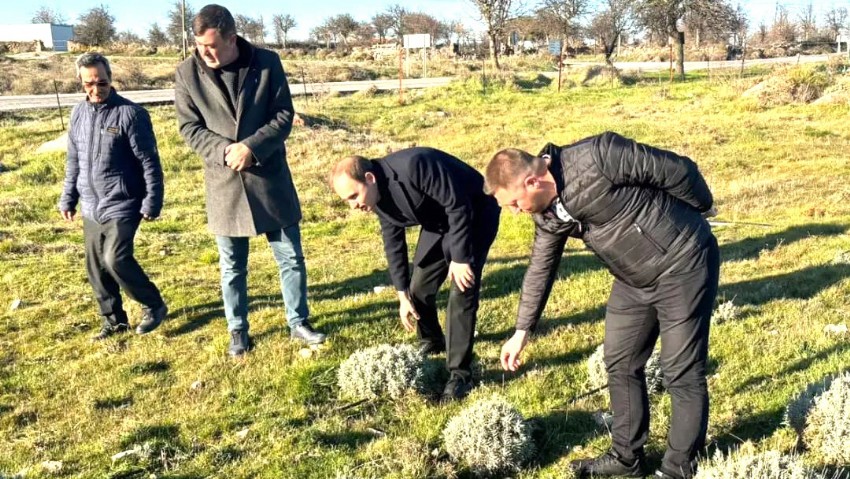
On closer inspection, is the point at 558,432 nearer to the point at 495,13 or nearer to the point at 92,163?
the point at 92,163

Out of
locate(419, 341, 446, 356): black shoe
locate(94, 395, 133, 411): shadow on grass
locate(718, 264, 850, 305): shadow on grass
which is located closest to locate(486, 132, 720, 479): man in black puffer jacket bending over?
locate(419, 341, 446, 356): black shoe

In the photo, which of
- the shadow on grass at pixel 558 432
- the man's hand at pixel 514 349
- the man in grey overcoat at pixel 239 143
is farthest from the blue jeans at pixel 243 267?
the man's hand at pixel 514 349

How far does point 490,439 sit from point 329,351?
6.64 ft

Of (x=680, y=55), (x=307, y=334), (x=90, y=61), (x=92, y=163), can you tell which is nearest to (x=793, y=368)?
(x=307, y=334)

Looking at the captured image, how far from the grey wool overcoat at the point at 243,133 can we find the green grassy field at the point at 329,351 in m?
1.07

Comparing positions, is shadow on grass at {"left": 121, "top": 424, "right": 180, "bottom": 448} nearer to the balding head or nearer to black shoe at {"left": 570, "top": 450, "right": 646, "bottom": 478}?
the balding head

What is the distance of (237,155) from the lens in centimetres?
475

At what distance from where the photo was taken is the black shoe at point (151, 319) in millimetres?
5789

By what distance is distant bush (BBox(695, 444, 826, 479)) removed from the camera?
279 centimetres

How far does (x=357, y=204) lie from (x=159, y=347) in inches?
101

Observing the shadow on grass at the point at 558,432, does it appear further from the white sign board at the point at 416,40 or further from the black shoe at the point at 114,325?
the white sign board at the point at 416,40

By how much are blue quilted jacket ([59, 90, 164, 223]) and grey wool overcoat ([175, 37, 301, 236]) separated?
0.70m

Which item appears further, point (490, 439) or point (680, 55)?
point (680, 55)

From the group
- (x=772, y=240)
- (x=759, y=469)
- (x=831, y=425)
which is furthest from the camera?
(x=772, y=240)
